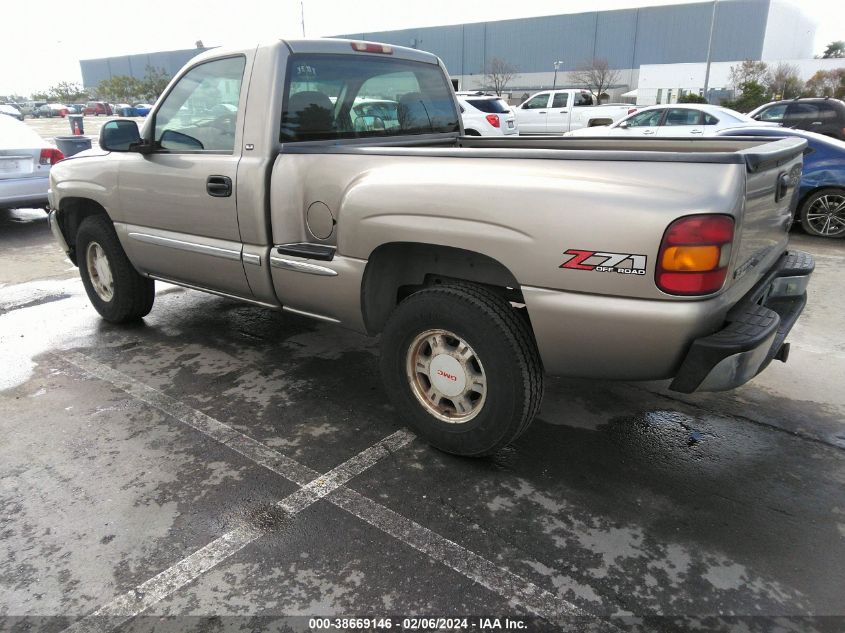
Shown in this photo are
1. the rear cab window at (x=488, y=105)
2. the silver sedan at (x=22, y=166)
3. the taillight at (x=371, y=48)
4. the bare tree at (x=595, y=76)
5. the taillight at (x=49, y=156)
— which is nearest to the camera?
the taillight at (x=371, y=48)

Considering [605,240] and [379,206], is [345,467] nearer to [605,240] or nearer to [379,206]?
[379,206]

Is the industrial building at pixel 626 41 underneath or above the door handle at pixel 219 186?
above

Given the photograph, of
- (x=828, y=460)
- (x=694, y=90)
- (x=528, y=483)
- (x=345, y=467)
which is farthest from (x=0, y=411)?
(x=694, y=90)

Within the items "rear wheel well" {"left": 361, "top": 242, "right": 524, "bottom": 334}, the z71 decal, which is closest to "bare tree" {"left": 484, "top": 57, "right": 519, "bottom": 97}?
"rear wheel well" {"left": 361, "top": 242, "right": 524, "bottom": 334}

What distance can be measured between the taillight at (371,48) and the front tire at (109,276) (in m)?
2.27

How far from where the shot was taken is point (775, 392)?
3783mm

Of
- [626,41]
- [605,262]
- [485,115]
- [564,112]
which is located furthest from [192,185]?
[626,41]

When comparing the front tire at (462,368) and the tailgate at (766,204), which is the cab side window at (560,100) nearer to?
the tailgate at (766,204)

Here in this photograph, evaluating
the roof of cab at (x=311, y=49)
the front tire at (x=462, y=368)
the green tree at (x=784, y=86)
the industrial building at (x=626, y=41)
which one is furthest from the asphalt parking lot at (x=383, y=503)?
the industrial building at (x=626, y=41)

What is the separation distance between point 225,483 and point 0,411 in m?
1.75

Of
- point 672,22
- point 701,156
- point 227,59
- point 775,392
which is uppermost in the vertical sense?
point 672,22

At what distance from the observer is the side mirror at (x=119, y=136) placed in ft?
13.1

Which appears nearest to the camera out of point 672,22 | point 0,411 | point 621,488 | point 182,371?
point 621,488

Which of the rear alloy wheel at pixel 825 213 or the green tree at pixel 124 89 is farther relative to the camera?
the green tree at pixel 124 89
